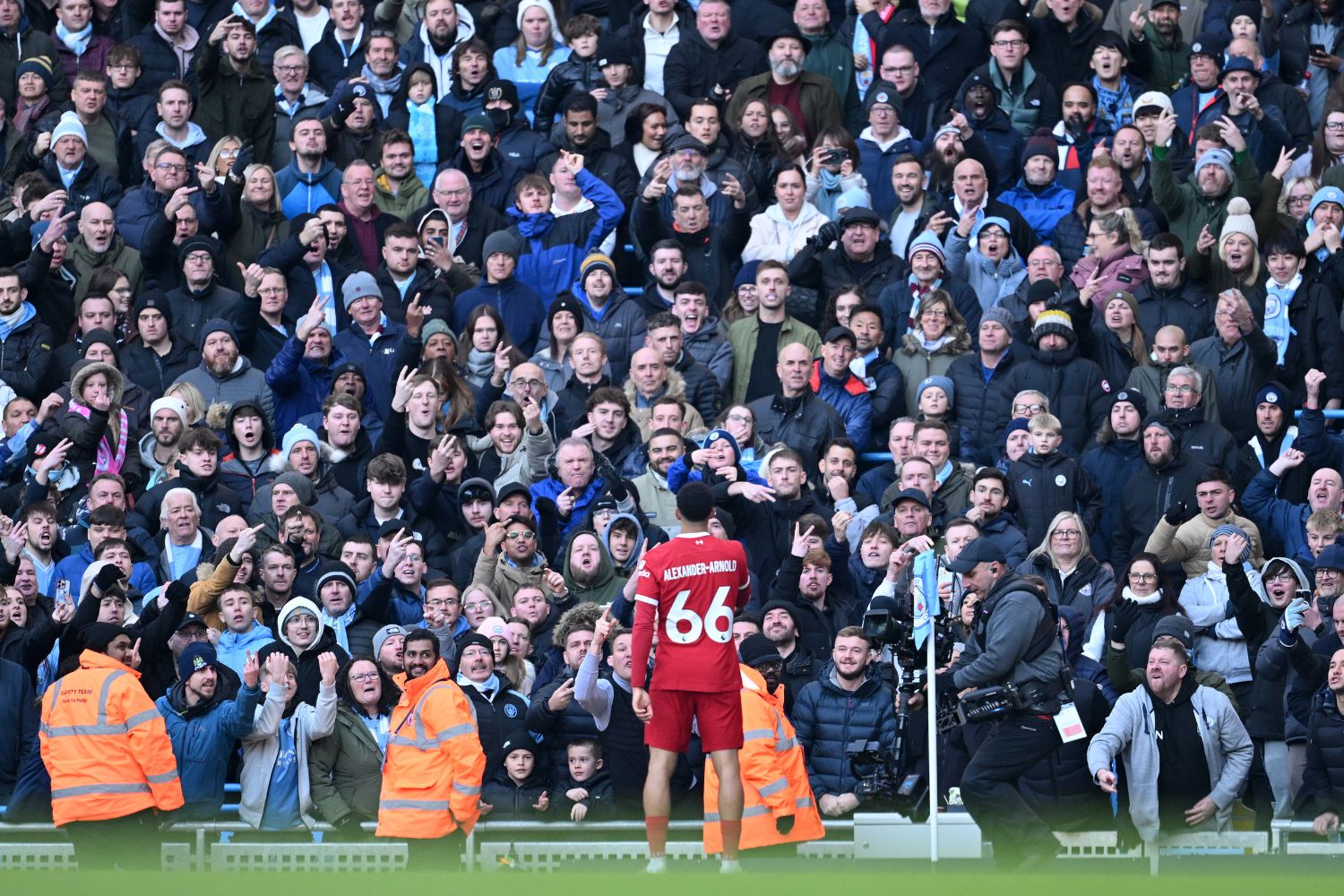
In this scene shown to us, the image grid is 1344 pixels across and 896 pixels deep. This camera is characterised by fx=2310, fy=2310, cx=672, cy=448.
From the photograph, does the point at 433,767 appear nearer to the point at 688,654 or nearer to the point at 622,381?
the point at 688,654

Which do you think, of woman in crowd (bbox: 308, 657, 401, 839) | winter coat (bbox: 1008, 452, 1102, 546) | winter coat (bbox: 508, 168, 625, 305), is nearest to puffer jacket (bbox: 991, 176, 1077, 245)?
winter coat (bbox: 1008, 452, 1102, 546)

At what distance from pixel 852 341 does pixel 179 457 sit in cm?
478

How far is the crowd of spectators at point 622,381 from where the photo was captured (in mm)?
13398

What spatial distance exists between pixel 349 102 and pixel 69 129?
2.22 meters

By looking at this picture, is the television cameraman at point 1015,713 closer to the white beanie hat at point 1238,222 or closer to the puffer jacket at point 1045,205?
the white beanie hat at point 1238,222

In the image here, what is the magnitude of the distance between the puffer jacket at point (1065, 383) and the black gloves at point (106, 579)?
20.7ft

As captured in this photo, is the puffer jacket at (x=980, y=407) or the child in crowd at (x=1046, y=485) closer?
the child in crowd at (x=1046, y=485)

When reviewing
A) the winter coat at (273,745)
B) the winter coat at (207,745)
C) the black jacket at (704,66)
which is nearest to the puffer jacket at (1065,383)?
the black jacket at (704,66)

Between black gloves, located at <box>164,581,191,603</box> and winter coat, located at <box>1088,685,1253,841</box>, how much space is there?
5478 mm

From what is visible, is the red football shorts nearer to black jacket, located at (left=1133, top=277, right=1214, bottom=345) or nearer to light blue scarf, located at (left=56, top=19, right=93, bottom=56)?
black jacket, located at (left=1133, top=277, right=1214, bottom=345)

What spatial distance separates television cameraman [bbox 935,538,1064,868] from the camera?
12125 millimetres

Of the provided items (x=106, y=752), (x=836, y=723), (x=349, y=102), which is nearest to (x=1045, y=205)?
(x=349, y=102)

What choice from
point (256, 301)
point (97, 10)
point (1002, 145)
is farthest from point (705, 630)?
point (97, 10)

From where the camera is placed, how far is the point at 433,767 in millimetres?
12414
